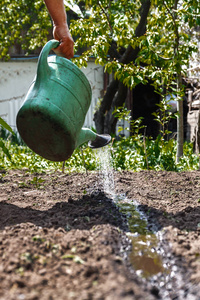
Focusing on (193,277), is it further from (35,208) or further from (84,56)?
(84,56)

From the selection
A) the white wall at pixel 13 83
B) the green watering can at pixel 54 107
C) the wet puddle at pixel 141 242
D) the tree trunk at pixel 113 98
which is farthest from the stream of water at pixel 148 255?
the white wall at pixel 13 83


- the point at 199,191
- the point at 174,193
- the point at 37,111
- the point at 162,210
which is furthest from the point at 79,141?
the point at 199,191

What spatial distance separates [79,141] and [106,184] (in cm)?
94

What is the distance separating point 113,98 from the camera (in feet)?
21.4

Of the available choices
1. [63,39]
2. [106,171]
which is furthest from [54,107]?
[106,171]

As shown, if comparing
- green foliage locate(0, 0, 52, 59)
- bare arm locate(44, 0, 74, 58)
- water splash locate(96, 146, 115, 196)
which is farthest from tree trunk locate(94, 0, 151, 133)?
bare arm locate(44, 0, 74, 58)

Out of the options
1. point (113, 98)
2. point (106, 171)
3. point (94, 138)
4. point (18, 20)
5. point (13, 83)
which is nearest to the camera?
point (94, 138)

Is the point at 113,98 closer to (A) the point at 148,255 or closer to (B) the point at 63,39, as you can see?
(B) the point at 63,39

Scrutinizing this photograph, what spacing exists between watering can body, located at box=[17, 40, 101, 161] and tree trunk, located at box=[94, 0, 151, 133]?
364cm

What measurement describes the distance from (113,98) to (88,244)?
5160 millimetres

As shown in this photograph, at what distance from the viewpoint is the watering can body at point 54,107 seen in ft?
6.52

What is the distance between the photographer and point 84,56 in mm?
4352

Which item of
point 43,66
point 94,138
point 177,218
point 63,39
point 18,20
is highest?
point 18,20

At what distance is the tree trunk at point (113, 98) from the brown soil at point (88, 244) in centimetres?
325
